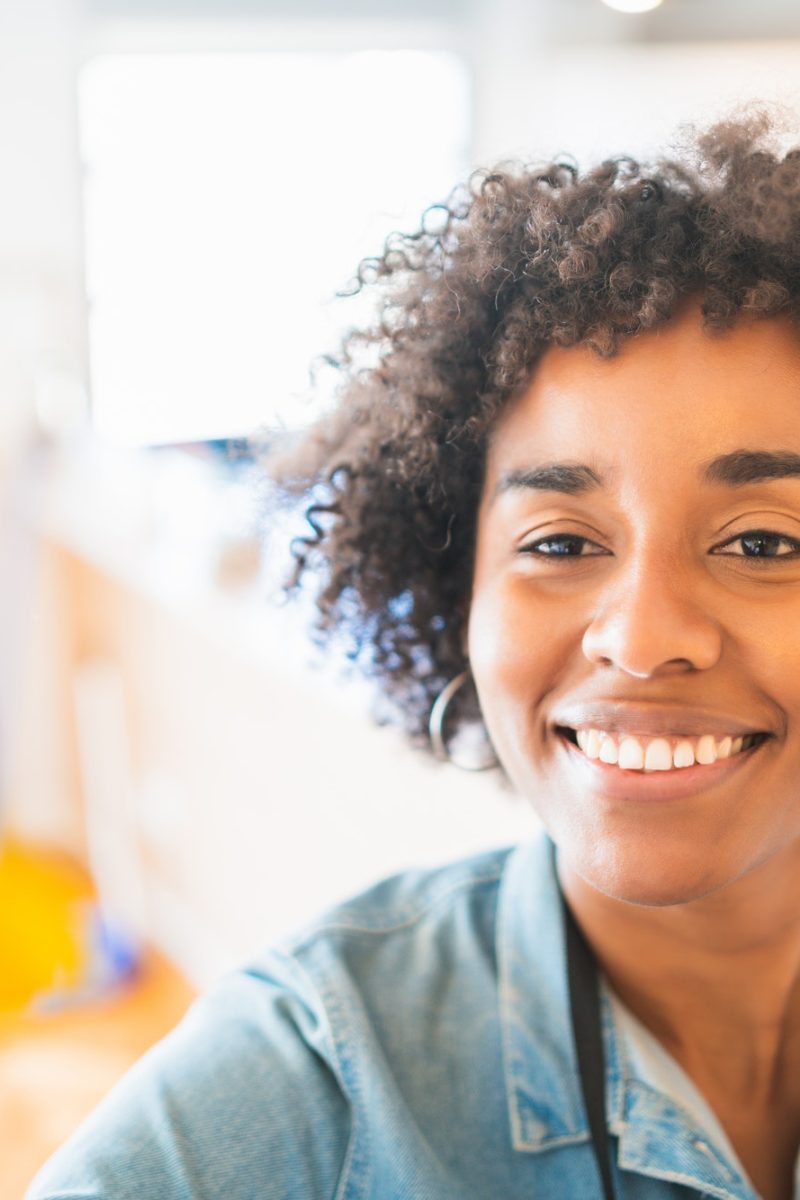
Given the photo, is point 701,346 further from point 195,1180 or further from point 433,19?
point 433,19

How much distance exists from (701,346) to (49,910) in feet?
8.39

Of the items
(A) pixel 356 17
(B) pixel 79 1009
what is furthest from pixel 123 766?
(A) pixel 356 17

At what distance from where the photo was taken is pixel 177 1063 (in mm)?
1060

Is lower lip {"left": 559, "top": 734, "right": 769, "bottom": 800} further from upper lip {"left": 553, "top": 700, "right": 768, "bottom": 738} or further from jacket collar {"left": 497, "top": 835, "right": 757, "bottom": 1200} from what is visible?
jacket collar {"left": 497, "top": 835, "right": 757, "bottom": 1200}

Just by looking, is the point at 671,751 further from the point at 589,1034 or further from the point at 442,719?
the point at 442,719

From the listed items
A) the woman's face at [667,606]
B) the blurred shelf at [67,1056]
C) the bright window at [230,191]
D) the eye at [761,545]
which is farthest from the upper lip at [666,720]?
the bright window at [230,191]

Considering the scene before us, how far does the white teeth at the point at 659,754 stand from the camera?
1055 mm

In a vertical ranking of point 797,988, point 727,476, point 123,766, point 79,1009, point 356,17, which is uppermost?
point 356,17

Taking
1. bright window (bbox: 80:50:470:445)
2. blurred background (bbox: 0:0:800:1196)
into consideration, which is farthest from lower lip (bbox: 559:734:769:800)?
bright window (bbox: 80:50:470:445)

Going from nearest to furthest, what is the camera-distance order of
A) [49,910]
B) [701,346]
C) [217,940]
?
[701,346] < [217,940] < [49,910]

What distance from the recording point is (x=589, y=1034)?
1.18m

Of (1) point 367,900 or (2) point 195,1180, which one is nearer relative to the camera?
(2) point 195,1180

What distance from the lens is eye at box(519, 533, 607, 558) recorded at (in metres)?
1.11

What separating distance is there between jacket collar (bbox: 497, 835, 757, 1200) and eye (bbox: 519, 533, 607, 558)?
11.6 inches
